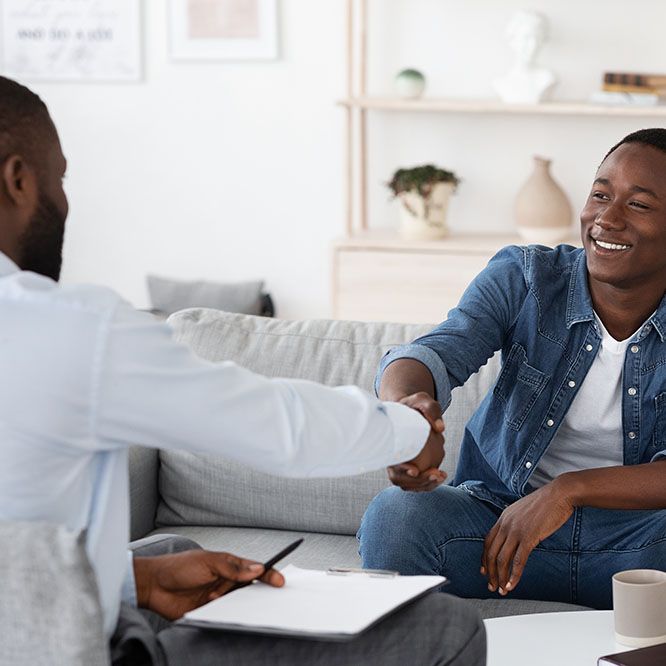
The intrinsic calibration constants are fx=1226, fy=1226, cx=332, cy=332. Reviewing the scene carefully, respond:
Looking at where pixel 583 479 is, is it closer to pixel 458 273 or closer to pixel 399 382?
pixel 399 382

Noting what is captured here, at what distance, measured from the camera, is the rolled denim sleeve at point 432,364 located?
1.86 meters

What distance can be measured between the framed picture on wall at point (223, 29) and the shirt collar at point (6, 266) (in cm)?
332

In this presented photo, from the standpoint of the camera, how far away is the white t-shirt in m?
1.97

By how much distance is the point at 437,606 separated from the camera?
1.29 m

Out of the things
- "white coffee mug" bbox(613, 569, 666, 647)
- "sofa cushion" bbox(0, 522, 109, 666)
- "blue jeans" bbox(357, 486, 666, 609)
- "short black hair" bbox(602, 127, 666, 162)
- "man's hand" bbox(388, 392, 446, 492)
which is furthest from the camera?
"short black hair" bbox(602, 127, 666, 162)

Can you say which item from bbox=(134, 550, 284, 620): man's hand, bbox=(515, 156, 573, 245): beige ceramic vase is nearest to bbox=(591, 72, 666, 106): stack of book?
bbox=(515, 156, 573, 245): beige ceramic vase

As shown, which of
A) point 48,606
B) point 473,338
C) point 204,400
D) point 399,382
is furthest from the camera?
point 473,338

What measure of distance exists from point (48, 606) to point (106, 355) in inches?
8.9

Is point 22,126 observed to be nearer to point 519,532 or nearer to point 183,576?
point 183,576

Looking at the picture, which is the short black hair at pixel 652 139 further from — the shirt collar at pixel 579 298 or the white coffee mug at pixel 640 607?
the white coffee mug at pixel 640 607

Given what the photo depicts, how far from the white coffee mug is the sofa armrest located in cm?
101

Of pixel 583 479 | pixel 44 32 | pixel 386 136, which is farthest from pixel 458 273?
pixel 583 479

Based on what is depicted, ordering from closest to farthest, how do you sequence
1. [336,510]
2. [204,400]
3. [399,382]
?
[204,400]
[399,382]
[336,510]

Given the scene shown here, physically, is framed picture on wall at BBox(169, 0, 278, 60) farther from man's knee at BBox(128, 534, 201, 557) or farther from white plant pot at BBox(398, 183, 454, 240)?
man's knee at BBox(128, 534, 201, 557)
